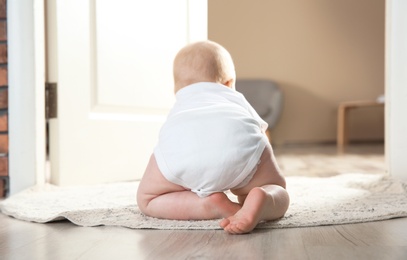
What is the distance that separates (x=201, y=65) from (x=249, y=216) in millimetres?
414

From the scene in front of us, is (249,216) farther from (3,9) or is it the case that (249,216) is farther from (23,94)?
(3,9)

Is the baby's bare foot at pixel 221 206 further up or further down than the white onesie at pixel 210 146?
further down

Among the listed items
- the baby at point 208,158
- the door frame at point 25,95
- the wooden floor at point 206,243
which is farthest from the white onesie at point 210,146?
the door frame at point 25,95

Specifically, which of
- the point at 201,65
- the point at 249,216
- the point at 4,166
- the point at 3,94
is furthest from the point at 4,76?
the point at 249,216

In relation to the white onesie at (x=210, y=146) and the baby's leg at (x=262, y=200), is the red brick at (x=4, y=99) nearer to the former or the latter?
the white onesie at (x=210, y=146)

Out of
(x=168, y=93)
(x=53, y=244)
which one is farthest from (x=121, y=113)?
(x=53, y=244)

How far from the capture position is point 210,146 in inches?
46.2

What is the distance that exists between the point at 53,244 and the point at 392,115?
1271 mm

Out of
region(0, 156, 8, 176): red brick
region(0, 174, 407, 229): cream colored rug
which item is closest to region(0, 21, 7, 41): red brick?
region(0, 156, 8, 176): red brick

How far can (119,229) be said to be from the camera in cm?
115

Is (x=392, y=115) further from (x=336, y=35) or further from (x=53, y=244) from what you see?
(x=336, y=35)

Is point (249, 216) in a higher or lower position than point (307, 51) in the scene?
lower

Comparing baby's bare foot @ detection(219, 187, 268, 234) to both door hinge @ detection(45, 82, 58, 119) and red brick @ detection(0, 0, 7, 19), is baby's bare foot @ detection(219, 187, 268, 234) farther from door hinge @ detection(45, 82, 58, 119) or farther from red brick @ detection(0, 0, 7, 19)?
red brick @ detection(0, 0, 7, 19)

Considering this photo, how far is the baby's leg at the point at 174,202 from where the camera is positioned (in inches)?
46.4
